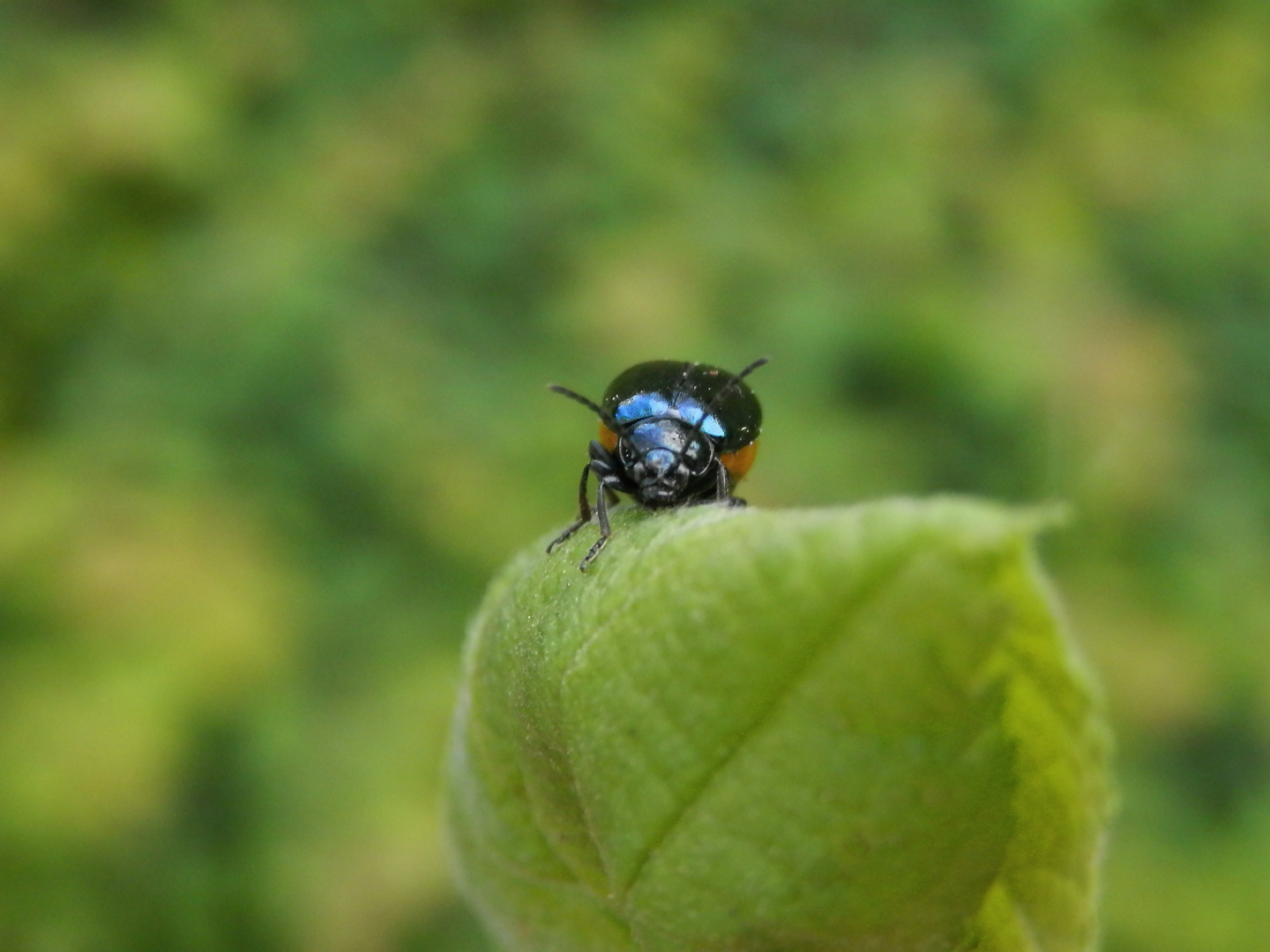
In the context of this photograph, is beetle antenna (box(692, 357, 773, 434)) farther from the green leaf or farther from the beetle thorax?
the green leaf

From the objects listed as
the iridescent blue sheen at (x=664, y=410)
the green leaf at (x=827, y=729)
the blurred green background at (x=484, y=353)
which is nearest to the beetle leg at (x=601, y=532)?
the green leaf at (x=827, y=729)

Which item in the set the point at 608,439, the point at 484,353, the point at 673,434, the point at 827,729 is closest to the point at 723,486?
the point at 673,434

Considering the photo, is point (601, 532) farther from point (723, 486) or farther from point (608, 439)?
point (608, 439)

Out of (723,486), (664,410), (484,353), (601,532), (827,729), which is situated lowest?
(827,729)

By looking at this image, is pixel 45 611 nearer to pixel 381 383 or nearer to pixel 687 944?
pixel 381 383

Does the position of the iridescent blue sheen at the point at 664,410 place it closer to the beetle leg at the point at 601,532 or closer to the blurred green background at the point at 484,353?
the beetle leg at the point at 601,532

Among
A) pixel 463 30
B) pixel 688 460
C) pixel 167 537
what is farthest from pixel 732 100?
pixel 688 460

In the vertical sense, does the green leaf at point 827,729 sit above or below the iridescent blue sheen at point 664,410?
below
